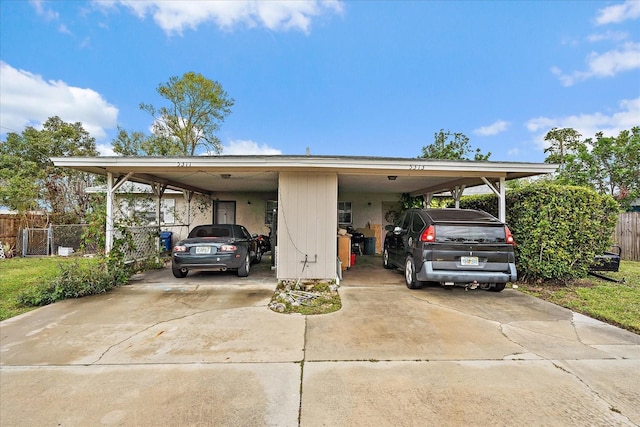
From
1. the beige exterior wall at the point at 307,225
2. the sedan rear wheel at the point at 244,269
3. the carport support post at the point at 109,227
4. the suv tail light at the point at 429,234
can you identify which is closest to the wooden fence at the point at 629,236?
the suv tail light at the point at 429,234

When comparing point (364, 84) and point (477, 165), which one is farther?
point (364, 84)

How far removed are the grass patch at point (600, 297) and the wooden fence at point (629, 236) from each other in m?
4.63

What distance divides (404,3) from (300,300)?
10703 millimetres

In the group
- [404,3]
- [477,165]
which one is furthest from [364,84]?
[477,165]

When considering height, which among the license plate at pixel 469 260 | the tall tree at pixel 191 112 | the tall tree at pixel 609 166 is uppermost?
the tall tree at pixel 191 112

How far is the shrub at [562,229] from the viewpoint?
20.1ft

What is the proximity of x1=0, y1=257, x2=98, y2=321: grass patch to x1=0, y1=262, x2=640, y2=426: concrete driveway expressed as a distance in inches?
21.4

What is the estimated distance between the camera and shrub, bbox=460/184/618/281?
613 cm

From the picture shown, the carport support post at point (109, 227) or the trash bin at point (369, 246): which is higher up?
the carport support post at point (109, 227)

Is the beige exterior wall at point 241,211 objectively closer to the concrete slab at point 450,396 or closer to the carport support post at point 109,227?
the carport support post at point 109,227

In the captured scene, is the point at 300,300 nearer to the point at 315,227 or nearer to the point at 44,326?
the point at 315,227

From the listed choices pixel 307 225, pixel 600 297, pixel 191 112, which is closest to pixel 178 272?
pixel 307 225

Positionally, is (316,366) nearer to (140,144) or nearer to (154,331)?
(154,331)

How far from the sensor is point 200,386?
2594 mm
